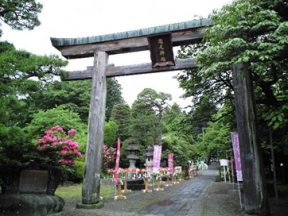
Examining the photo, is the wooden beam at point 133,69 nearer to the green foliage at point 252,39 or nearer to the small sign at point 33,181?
the green foliage at point 252,39

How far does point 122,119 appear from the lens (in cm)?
2422

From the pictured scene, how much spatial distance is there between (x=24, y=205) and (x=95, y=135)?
7.53 feet

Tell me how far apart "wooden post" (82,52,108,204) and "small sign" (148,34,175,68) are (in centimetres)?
159

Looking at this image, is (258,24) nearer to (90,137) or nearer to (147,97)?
(90,137)

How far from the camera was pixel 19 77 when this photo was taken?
3883 millimetres

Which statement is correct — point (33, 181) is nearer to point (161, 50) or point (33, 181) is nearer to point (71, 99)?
point (161, 50)

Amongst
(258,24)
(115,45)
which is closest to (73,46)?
(115,45)

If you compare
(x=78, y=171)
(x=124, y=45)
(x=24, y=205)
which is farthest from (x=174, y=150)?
(x=24, y=205)

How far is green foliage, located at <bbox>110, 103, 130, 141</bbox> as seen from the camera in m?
23.8

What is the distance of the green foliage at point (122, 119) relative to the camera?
23772 mm

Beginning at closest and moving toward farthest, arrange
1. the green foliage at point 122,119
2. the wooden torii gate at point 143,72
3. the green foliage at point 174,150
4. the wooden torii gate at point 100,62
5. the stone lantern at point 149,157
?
1. the wooden torii gate at point 143,72
2. the wooden torii gate at point 100,62
3. the stone lantern at point 149,157
4. the green foliage at point 174,150
5. the green foliage at point 122,119

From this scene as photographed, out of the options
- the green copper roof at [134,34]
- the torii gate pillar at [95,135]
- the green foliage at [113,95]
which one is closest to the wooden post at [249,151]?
the green copper roof at [134,34]

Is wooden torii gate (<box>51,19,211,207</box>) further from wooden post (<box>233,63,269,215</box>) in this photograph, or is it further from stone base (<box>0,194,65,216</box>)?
wooden post (<box>233,63,269,215</box>)

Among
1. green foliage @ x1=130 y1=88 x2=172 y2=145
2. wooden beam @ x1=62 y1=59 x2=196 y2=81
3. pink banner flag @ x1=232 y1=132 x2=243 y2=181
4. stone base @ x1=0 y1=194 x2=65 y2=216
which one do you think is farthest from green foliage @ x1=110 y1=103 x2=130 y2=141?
stone base @ x1=0 y1=194 x2=65 y2=216
